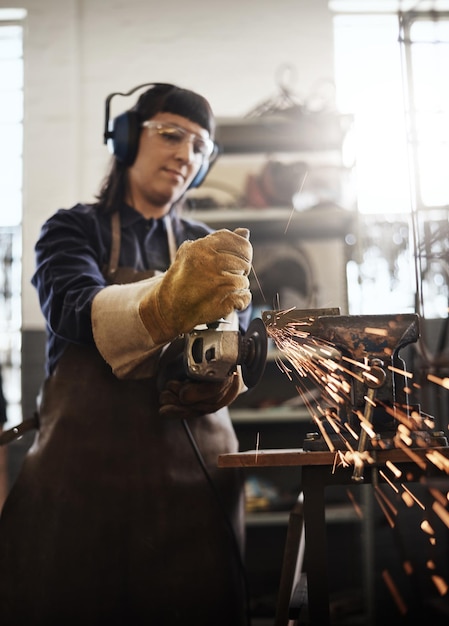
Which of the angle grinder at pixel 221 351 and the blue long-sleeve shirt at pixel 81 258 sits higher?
the blue long-sleeve shirt at pixel 81 258

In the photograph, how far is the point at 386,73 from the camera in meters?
4.08

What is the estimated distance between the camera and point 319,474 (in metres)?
1.37

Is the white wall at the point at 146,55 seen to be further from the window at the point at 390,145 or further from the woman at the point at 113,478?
the woman at the point at 113,478

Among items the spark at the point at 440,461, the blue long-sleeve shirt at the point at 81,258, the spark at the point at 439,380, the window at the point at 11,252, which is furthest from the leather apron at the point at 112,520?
the window at the point at 11,252

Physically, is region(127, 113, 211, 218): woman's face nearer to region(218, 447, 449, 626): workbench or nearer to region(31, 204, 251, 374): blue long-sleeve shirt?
region(31, 204, 251, 374): blue long-sleeve shirt

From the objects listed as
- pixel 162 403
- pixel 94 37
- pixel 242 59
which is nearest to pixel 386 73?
pixel 242 59

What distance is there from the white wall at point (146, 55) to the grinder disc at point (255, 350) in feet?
8.68

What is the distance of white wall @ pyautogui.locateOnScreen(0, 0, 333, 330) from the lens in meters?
3.96

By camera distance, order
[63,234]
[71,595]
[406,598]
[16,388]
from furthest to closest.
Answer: [16,388] < [406,598] < [63,234] < [71,595]

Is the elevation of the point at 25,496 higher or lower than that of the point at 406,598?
higher

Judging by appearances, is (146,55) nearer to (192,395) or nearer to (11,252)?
(11,252)

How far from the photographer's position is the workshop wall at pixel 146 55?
3.96 meters

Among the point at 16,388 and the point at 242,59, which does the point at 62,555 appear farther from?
the point at 242,59

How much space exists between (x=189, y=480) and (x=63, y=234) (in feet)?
2.21
